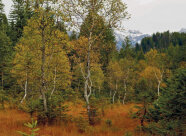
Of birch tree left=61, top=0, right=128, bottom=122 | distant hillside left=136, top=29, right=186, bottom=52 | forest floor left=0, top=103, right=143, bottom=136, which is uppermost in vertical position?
distant hillside left=136, top=29, right=186, bottom=52

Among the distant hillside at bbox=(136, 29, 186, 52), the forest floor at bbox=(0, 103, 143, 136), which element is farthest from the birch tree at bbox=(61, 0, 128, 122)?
the distant hillside at bbox=(136, 29, 186, 52)

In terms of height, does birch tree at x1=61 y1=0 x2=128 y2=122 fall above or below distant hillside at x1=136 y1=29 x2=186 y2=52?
below

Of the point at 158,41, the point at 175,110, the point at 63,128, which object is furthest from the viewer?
the point at 158,41

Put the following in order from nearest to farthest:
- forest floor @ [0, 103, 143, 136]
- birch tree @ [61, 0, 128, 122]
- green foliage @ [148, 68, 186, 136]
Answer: green foliage @ [148, 68, 186, 136] → forest floor @ [0, 103, 143, 136] → birch tree @ [61, 0, 128, 122]

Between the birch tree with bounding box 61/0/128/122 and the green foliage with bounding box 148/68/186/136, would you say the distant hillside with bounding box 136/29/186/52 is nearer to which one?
the birch tree with bounding box 61/0/128/122

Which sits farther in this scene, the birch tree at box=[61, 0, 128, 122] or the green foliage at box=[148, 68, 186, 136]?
the birch tree at box=[61, 0, 128, 122]

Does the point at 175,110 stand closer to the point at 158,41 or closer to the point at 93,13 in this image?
the point at 93,13

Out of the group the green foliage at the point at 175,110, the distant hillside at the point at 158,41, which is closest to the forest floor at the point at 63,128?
the green foliage at the point at 175,110

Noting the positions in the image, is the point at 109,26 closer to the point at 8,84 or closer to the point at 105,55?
the point at 8,84

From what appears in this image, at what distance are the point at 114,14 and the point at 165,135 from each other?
917 cm

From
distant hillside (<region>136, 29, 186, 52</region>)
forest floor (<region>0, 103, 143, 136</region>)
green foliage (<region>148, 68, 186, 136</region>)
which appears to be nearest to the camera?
green foliage (<region>148, 68, 186, 136</region>)

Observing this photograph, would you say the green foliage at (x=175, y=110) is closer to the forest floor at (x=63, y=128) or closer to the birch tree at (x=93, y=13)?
the forest floor at (x=63, y=128)

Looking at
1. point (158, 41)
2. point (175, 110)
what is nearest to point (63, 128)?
point (175, 110)

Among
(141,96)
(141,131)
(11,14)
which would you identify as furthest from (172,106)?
(11,14)
